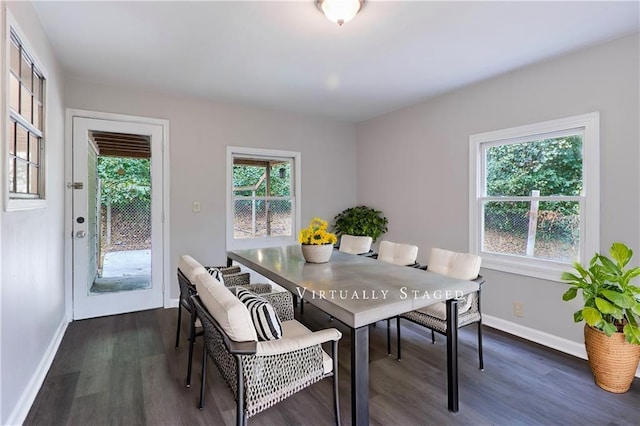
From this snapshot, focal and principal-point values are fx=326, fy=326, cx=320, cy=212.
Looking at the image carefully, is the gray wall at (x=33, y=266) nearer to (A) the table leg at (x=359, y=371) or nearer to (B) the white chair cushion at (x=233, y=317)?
(B) the white chair cushion at (x=233, y=317)

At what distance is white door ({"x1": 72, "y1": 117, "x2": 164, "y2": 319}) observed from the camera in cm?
334

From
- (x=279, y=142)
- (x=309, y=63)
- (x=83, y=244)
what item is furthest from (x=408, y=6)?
(x=83, y=244)

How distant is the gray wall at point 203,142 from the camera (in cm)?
353

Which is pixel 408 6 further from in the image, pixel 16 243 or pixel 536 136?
pixel 16 243

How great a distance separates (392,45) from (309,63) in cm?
74

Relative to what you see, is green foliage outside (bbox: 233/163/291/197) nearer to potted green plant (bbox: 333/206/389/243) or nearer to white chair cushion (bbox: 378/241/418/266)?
potted green plant (bbox: 333/206/389/243)

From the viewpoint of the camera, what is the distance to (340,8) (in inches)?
76.9

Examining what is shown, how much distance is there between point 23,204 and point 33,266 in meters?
0.49

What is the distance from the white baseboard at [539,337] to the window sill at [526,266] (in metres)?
0.49

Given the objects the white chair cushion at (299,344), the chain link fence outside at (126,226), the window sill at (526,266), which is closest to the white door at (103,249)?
the chain link fence outside at (126,226)

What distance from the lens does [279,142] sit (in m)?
4.46

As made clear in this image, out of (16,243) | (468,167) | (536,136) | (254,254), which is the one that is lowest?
(254,254)

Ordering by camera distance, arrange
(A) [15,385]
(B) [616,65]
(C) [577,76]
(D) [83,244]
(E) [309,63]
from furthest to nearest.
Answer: (D) [83,244], (E) [309,63], (C) [577,76], (B) [616,65], (A) [15,385]

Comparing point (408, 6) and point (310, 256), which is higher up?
point (408, 6)
